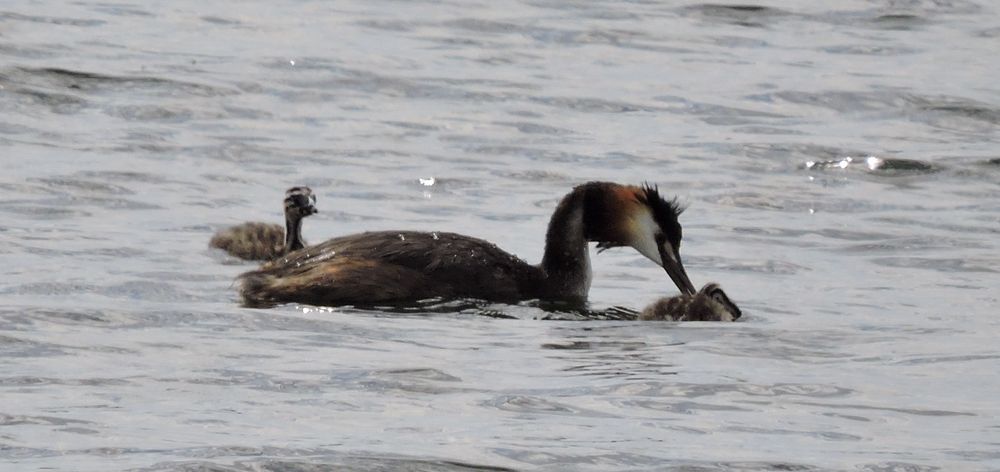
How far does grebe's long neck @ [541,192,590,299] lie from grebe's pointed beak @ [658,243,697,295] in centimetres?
40

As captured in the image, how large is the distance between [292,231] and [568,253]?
180 centimetres

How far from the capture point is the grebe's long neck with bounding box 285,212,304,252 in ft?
43.9

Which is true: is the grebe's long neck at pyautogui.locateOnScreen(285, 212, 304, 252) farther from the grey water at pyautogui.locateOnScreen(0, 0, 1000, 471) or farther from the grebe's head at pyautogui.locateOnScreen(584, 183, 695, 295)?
the grebe's head at pyautogui.locateOnScreen(584, 183, 695, 295)

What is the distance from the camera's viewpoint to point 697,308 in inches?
444

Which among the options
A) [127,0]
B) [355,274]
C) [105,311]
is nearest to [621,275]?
[355,274]

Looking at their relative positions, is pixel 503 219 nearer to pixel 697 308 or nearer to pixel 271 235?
pixel 271 235

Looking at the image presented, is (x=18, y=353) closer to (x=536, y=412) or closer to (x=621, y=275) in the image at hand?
(x=536, y=412)

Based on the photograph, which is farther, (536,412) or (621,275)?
(621,275)

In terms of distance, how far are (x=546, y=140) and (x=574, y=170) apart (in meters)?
1.23

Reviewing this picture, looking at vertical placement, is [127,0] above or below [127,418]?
above

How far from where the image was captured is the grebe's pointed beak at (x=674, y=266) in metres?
12.4

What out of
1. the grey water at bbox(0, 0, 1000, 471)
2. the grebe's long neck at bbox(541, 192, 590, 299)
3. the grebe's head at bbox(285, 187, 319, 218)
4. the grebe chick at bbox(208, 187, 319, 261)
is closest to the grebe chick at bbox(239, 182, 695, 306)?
the grebe's long neck at bbox(541, 192, 590, 299)

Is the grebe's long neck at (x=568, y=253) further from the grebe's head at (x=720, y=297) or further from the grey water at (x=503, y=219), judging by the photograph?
the grebe's head at (x=720, y=297)

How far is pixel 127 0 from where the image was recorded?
2359cm
